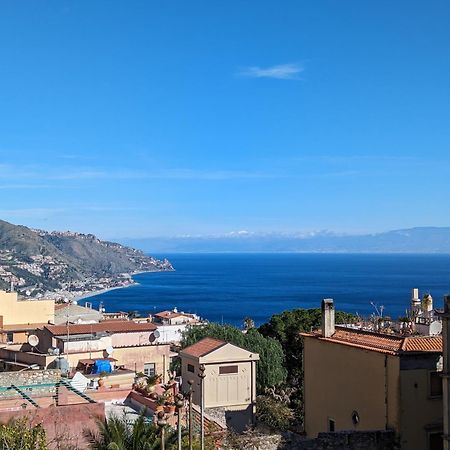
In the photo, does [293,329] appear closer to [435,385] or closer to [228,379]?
[228,379]

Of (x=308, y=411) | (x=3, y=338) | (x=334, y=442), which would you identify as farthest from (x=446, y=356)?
(x=3, y=338)

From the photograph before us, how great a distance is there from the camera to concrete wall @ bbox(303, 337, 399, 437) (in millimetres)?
19484

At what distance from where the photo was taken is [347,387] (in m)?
21.4

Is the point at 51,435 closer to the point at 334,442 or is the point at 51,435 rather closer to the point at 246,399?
the point at 334,442

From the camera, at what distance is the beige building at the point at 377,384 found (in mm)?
19125

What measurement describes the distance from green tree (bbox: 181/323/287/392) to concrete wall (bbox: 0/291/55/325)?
10.5 metres

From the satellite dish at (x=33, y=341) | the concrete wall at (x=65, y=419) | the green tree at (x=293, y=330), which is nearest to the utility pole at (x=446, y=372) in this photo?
the concrete wall at (x=65, y=419)

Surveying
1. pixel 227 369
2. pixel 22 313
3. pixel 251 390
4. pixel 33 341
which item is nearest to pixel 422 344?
pixel 251 390

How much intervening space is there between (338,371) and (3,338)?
24.6 metres

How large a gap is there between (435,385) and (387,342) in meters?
1.85

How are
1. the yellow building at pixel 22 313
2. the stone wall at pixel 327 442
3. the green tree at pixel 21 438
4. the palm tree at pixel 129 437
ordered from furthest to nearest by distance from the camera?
the yellow building at pixel 22 313 < the stone wall at pixel 327 442 < the palm tree at pixel 129 437 < the green tree at pixel 21 438

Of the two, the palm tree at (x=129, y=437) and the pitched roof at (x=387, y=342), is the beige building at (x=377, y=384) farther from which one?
the palm tree at (x=129, y=437)

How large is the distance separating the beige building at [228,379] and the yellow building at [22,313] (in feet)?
64.9

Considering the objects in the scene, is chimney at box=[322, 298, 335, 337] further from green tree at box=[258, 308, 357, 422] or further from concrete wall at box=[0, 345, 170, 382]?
green tree at box=[258, 308, 357, 422]
